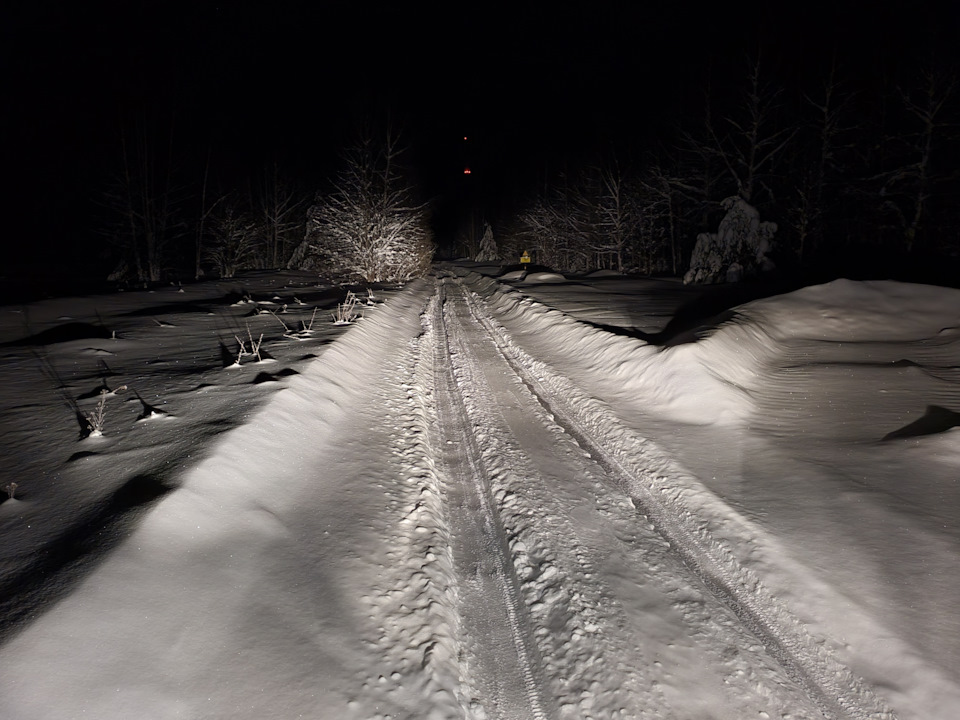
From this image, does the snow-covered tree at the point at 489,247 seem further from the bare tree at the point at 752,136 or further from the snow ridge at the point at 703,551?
the snow ridge at the point at 703,551

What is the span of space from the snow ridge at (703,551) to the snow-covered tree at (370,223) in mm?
19270

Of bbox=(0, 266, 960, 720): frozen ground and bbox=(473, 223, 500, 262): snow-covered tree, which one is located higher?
bbox=(473, 223, 500, 262): snow-covered tree

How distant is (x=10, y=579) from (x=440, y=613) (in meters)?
2.73

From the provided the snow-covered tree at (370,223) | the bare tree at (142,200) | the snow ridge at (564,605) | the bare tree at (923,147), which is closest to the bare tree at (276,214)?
the bare tree at (142,200)

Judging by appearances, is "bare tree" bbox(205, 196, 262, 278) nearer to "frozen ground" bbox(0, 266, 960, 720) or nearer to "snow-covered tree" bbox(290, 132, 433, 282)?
"snow-covered tree" bbox(290, 132, 433, 282)

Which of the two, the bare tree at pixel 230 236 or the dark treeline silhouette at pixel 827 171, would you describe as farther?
the bare tree at pixel 230 236

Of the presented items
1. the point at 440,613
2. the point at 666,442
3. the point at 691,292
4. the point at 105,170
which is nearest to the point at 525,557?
the point at 440,613

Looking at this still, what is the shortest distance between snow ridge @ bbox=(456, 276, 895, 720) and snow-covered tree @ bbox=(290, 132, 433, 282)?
19.3 metres

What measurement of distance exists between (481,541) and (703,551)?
183 centimetres

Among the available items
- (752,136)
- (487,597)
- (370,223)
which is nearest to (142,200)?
(370,223)

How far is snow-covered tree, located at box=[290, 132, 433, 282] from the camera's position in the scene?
24.8 metres

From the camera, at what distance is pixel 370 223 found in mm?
25062

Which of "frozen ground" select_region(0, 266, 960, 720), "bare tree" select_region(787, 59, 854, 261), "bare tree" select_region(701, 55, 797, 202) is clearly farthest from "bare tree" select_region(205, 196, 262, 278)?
"bare tree" select_region(787, 59, 854, 261)

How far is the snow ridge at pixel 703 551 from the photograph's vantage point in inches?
108
